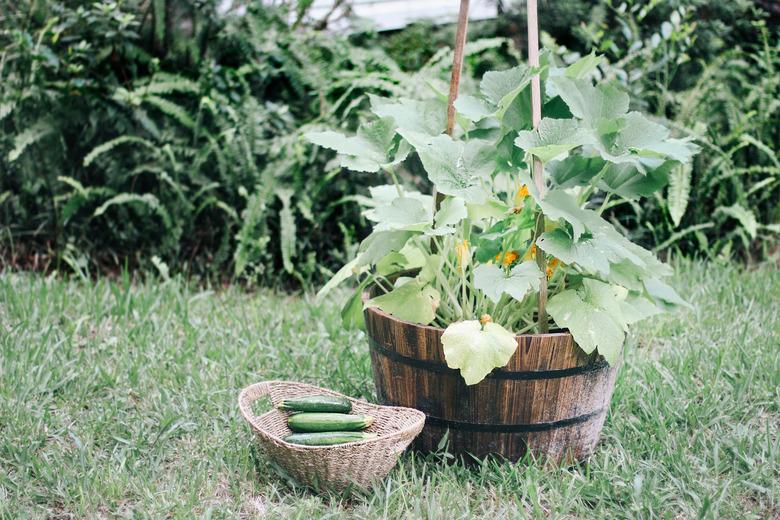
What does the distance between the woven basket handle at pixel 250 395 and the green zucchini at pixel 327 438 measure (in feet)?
0.46

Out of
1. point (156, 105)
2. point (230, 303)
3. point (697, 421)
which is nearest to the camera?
point (697, 421)

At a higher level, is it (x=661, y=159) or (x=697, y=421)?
(x=661, y=159)

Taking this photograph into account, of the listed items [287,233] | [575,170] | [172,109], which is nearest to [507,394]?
[575,170]

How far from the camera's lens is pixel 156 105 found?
157 inches

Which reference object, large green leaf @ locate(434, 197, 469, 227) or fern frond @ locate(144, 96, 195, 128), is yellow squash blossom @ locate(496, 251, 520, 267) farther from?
fern frond @ locate(144, 96, 195, 128)

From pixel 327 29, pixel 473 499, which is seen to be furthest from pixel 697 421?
pixel 327 29

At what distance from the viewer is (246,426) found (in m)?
2.49

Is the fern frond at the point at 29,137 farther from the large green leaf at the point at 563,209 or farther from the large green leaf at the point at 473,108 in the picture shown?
the large green leaf at the point at 563,209

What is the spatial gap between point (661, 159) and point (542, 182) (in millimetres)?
392

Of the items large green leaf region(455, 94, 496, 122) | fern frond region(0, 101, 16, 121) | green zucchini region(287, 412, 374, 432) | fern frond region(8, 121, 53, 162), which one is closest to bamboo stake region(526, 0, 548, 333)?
large green leaf region(455, 94, 496, 122)

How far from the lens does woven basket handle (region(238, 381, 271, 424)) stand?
86.0 inches

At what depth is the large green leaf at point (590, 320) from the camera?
6.68 ft

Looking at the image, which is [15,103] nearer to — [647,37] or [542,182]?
[542,182]

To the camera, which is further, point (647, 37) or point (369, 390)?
point (647, 37)
